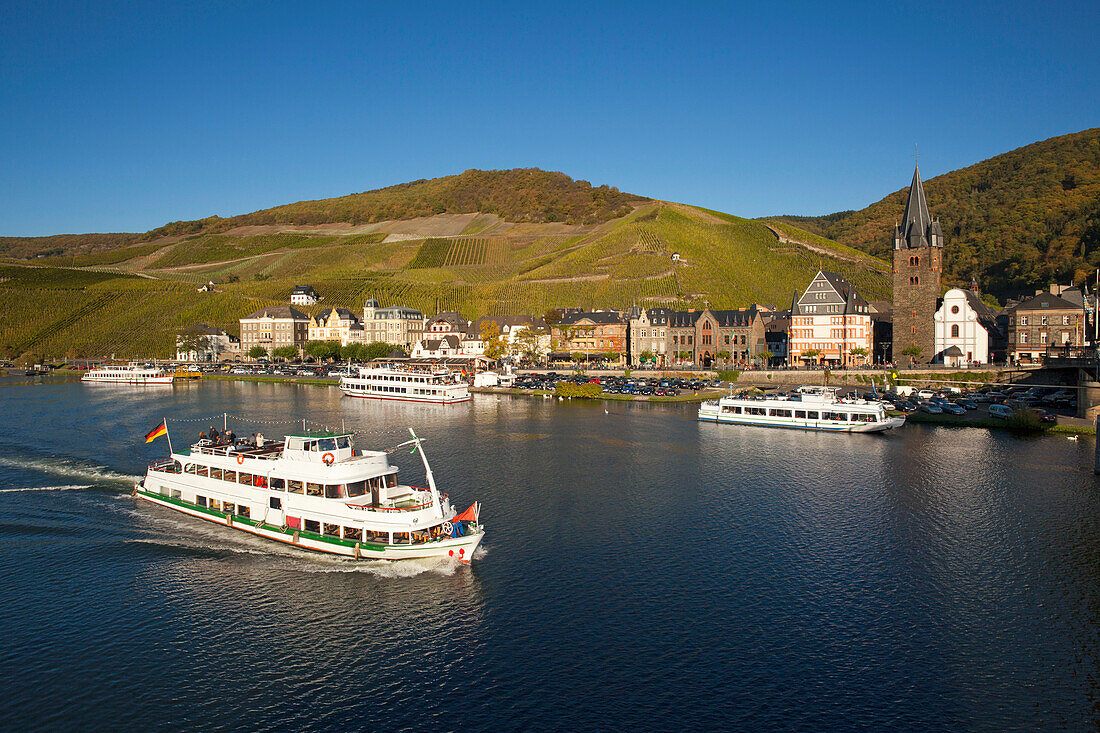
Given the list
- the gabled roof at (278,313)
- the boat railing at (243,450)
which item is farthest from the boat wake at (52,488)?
the gabled roof at (278,313)

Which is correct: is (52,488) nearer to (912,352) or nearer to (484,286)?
(912,352)

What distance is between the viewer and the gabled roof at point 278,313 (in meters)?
149

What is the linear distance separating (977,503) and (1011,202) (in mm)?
155227

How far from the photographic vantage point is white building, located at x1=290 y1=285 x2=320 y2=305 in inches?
6437

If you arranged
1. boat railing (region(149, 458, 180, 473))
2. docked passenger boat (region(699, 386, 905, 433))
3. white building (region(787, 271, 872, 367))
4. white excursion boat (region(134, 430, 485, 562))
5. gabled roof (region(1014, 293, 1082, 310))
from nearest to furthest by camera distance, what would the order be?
white excursion boat (region(134, 430, 485, 562)), boat railing (region(149, 458, 180, 473)), docked passenger boat (region(699, 386, 905, 433)), gabled roof (region(1014, 293, 1082, 310)), white building (region(787, 271, 872, 367))

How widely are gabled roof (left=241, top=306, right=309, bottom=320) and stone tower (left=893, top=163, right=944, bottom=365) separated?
115 m

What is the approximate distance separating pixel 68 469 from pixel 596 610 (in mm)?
36558

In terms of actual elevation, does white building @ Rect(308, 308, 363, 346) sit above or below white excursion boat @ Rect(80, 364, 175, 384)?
above

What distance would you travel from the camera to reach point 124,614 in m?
23.6

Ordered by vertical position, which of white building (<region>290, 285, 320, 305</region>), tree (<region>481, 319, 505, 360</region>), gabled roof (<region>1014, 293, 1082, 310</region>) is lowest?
tree (<region>481, 319, 505, 360</region>)

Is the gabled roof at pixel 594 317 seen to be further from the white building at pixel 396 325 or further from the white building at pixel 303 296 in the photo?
the white building at pixel 303 296

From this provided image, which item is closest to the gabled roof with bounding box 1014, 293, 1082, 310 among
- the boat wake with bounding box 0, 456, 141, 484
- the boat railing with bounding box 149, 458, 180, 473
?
the boat railing with bounding box 149, 458, 180, 473

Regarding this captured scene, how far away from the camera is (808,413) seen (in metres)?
60.8

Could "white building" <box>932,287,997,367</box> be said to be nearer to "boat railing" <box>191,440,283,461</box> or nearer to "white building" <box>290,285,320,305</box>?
"boat railing" <box>191,440,283,461</box>
